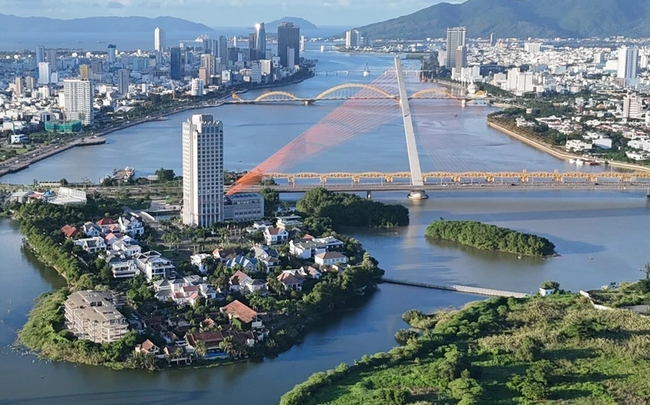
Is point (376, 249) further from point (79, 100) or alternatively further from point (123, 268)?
point (79, 100)

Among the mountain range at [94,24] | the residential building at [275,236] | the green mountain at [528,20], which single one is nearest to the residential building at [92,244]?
the residential building at [275,236]

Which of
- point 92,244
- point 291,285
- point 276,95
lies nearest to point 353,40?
point 276,95

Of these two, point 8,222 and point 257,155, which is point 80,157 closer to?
point 257,155

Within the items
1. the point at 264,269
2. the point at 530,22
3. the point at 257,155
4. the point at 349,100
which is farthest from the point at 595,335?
the point at 530,22

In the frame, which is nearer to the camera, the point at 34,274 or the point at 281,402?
the point at 281,402

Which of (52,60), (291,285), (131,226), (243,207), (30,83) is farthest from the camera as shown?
(52,60)

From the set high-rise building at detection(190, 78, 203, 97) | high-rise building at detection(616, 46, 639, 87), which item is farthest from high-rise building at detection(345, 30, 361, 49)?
high-rise building at detection(190, 78, 203, 97)

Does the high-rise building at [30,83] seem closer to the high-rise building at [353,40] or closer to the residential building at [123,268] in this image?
the residential building at [123,268]
